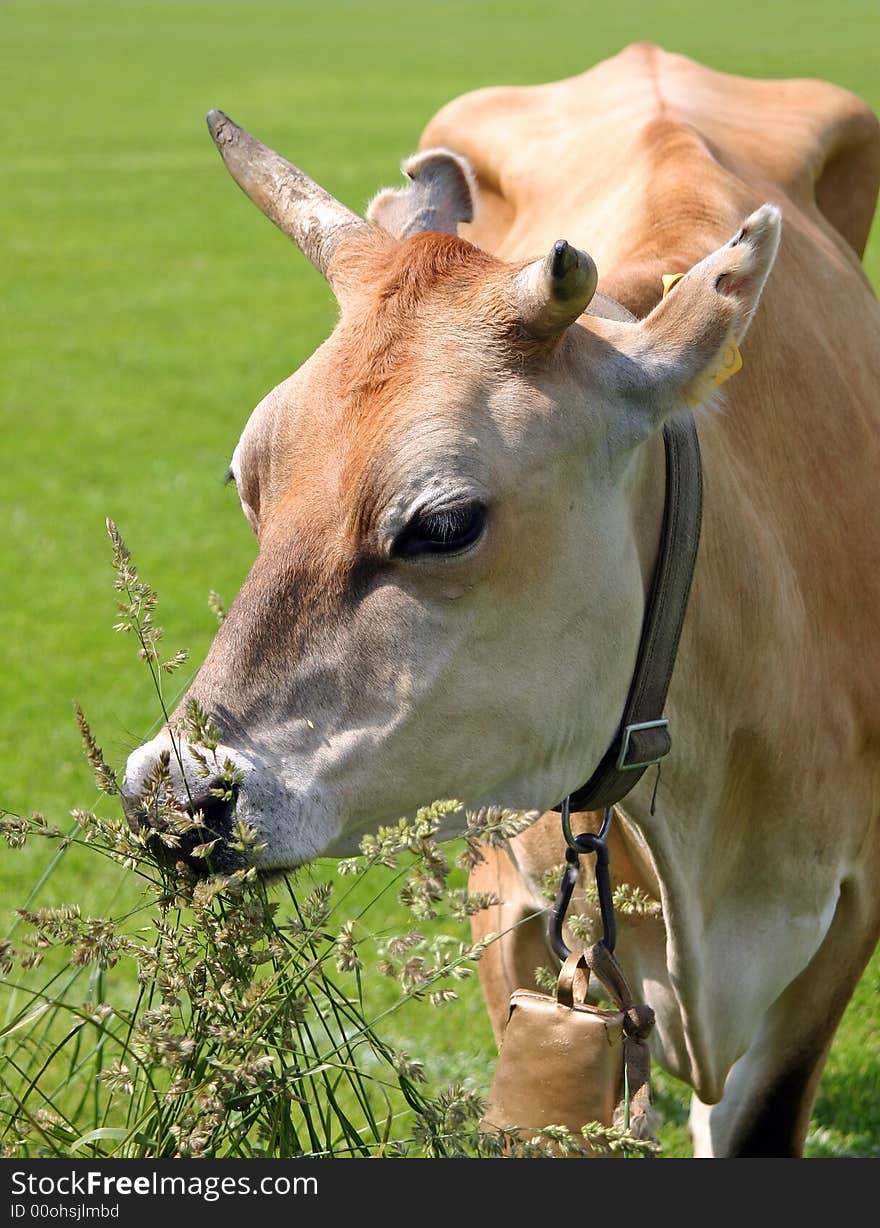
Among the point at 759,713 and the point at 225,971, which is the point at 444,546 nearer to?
the point at 225,971

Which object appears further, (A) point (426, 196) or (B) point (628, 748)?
(A) point (426, 196)

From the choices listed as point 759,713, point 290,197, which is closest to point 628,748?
point 759,713

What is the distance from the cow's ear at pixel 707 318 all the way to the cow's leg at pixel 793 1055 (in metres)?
1.55

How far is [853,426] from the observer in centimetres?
378

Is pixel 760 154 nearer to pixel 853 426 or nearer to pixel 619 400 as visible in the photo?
pixel 853 426

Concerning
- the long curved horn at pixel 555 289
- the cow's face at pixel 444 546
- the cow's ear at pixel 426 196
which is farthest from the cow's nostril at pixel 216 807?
the cow's ear at pixel 426 196

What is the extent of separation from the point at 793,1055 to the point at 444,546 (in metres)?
2.00

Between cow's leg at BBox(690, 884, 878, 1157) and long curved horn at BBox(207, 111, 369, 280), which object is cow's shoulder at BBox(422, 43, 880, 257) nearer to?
long curved horn at BBox(207, 111, 369, 280)

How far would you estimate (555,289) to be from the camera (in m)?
2.55

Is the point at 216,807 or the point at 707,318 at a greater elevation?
the point at 707,318

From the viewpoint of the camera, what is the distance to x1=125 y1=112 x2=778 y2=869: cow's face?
2.49 meters

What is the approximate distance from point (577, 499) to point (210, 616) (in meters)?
5.38

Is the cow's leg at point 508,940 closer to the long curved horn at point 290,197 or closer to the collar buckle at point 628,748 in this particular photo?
the collar buckle at point 628,748

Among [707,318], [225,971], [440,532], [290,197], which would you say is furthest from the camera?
[290,197]
